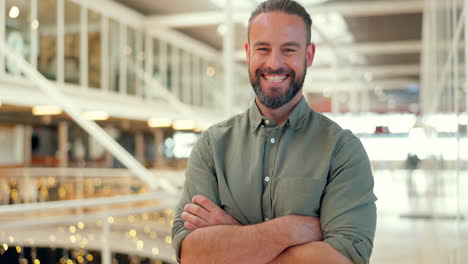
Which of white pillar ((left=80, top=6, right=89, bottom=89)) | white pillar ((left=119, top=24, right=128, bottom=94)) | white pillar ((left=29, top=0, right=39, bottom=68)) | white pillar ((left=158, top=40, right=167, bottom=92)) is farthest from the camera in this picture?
white pillar ((left=158, top=40, right=167, bottom=92))

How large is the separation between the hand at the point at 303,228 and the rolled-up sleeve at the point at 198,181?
0.97 feet

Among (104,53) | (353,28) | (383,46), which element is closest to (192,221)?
(104,53)

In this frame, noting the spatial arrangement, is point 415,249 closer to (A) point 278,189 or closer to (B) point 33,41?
(A) point 278,189

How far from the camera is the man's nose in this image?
6.29 ft

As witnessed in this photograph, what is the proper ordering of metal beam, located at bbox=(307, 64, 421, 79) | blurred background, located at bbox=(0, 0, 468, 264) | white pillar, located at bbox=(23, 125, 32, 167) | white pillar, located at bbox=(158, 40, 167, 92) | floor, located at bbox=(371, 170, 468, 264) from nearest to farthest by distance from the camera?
floor, located at bbox=(371, 170, 468, 264), blurred background, located at bbox=(0, 0, 468, 264), white pillar, located at bbox=(158, 40, 167, 92), white pillar, located at bbox=(23, 125, 32, 167), metal beam, located at bbox=(307, 64, 421, 79)

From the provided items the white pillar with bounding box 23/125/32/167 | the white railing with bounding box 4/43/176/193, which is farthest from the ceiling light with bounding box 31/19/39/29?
the white pillar with bounding box 23/125/32/167

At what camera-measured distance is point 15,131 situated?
2905cm

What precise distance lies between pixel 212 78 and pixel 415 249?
19279mm

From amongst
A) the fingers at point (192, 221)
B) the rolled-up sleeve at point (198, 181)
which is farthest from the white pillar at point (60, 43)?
the fingers at point (192, 221)

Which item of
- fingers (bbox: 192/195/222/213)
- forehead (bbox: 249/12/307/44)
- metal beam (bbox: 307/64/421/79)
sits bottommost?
fingers (bbox: 192/195/222/213)

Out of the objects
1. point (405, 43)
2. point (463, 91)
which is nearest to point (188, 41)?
point (405, 43)

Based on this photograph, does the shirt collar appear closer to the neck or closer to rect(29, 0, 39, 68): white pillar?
the neck

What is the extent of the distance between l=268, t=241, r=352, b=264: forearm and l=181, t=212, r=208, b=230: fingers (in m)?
0.27

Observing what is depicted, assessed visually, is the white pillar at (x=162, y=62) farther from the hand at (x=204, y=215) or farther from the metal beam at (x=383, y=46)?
the hand at (x=204, y=215)
